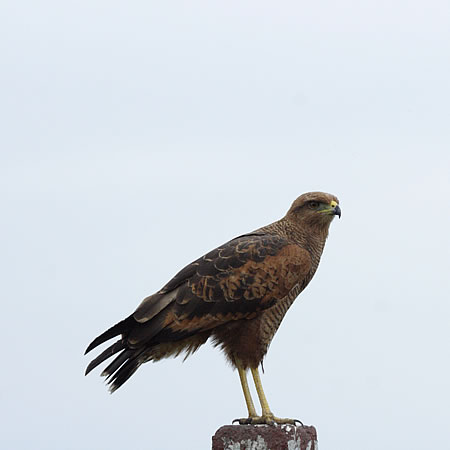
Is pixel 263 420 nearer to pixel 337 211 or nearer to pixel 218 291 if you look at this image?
pixel 218 291

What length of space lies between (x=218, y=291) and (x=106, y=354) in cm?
116

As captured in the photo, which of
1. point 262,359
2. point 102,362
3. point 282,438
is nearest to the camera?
point 282,438

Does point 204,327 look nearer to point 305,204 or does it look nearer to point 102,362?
point 102,362

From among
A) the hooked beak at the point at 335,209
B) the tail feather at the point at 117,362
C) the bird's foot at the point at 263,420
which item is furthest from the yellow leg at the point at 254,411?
the hooked beak at the point at 335,209

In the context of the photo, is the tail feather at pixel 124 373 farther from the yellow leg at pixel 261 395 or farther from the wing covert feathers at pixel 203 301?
the yellow leg at pixel 261 395

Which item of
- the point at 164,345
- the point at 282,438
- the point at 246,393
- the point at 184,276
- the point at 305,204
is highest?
the point at 305,204

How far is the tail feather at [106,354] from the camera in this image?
754cm

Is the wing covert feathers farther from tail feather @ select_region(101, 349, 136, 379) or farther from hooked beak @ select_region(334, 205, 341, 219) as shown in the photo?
hooked beak @ select_region(334, 205, 341, 219)

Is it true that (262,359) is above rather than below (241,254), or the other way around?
below

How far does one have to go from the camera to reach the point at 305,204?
8.71 m

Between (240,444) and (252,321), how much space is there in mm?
1891

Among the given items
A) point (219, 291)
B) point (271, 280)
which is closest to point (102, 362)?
point (219, 291)

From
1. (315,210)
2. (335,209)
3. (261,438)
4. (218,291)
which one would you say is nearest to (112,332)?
(218,291)

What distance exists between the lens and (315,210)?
8.67m
